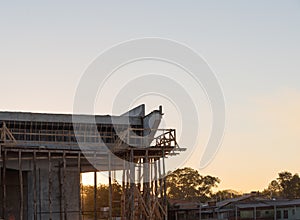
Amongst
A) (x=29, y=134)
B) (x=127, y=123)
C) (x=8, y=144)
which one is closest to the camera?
(x=8, y=144)

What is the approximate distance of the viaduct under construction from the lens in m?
31.4

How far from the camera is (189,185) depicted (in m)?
86.9

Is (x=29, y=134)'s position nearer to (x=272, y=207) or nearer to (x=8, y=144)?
(x=8, y=144)

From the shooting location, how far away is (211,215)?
56.2m

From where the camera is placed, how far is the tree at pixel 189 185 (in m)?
85.2

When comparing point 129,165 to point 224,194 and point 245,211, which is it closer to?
point 245,211

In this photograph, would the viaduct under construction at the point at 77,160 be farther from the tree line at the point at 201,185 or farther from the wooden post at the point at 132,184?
the tree line at the point at 201,185

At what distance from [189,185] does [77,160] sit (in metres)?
55.0

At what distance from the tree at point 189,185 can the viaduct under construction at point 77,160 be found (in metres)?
50.6

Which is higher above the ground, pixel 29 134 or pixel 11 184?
pixel 29 134

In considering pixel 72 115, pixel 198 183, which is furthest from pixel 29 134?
pixel 198 183

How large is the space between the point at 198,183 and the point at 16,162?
2291 inches

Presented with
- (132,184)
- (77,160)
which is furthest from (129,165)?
(77,160)

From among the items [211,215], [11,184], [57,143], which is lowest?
[211,215]
